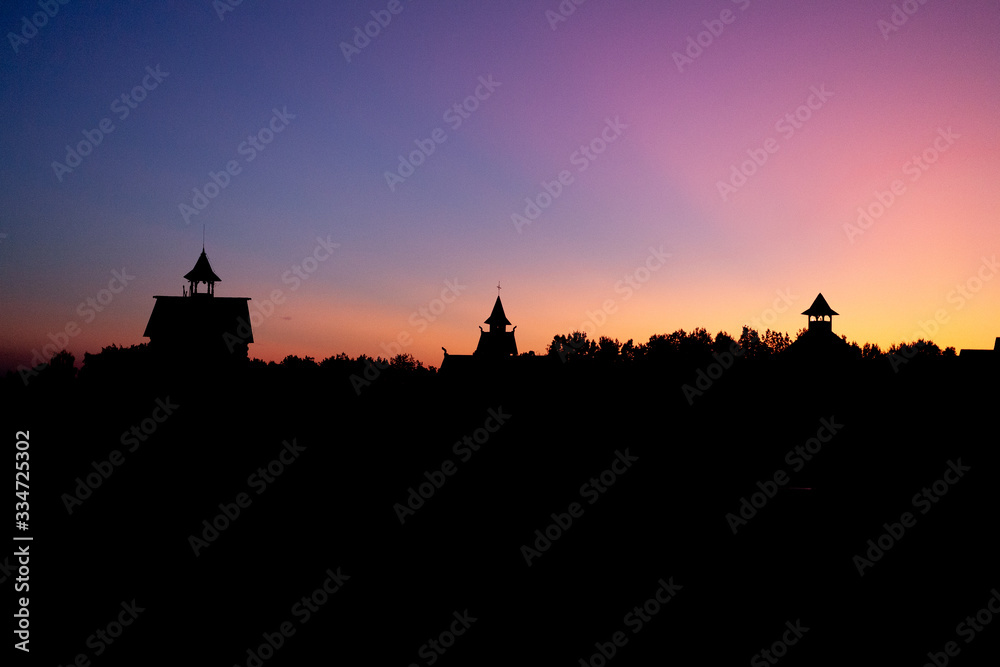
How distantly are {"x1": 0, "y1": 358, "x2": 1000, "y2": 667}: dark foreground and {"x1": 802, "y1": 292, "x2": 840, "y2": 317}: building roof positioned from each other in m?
37.5

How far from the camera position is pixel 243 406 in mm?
24297

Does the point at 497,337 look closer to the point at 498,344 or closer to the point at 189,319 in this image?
the point at 498,344

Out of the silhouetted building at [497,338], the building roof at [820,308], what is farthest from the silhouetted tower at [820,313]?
the silhouetted building at [497,338]

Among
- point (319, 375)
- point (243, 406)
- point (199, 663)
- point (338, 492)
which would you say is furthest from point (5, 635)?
point (319, 375)

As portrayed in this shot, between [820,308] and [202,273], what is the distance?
66363 millimetres

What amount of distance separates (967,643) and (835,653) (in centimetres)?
263

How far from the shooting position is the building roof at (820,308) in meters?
59.5

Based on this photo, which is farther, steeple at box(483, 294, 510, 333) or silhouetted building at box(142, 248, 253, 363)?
steeple at box(483, 294, 510, 333)

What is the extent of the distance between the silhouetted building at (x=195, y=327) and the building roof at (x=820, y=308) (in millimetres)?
61368

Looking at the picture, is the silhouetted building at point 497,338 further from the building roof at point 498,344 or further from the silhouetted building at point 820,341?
the silhouetted building at point 820,341

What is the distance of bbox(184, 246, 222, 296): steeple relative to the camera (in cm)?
5219

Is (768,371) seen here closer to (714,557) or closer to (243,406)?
(714,557)

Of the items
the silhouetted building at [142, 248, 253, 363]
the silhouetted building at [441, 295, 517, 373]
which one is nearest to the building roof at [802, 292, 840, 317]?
the silhouetted building at [441, 295, 517, 373]

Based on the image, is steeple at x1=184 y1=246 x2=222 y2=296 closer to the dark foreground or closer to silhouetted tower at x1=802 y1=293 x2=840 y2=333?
the dark foreground
